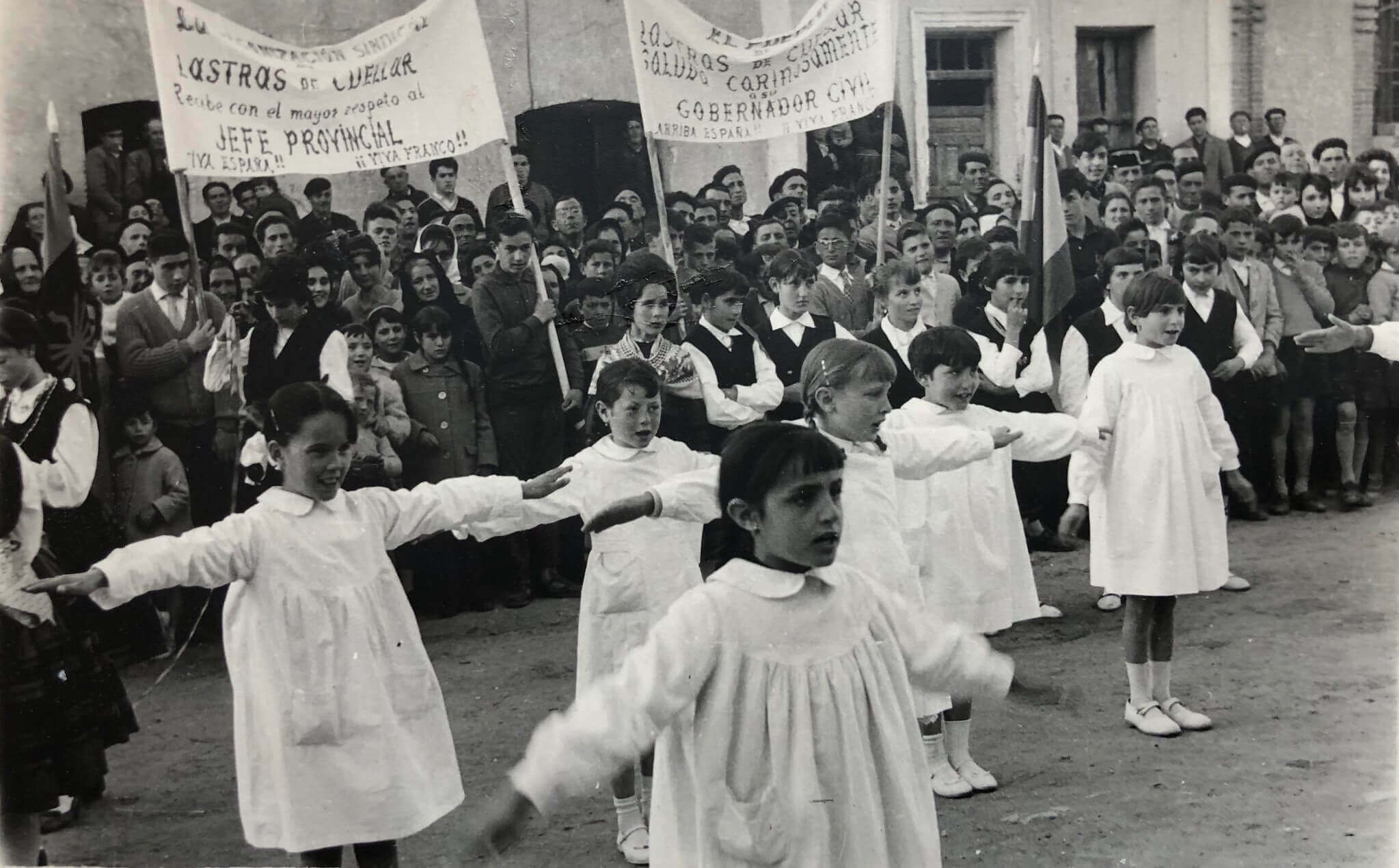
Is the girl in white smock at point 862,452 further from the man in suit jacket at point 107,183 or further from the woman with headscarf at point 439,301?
the man in suit jacket at point 107,183

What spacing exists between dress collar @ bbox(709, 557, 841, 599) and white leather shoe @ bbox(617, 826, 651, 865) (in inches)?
54.1

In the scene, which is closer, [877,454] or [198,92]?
[877,454]

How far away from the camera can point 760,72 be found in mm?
5414

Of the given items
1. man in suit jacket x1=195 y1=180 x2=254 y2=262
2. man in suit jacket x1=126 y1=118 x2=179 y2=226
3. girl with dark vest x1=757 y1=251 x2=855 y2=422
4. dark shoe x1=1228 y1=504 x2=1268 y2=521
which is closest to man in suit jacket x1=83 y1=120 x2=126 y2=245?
man in suit jacket x1=126 y1=118 x2=179 y2=226

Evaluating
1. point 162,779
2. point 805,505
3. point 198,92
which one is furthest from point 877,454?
point 198,92

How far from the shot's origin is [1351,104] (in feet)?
16.1

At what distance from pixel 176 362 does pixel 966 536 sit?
123 inches

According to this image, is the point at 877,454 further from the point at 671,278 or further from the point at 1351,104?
the point at 1351,104

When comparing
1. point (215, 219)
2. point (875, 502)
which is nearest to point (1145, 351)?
point (875, 502)

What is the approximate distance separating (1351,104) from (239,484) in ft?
14.6

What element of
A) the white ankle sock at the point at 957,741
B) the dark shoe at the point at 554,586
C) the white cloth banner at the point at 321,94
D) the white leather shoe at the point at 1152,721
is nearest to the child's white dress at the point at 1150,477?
the white leather shoe at the point at 1152,721

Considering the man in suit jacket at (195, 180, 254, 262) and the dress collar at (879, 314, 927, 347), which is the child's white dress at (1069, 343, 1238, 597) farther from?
the man in suit jacket at (195, 180, 254, 262)

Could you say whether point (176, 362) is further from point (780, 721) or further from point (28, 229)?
point (780, 721)

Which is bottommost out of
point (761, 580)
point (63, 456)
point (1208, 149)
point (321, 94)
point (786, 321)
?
point (761, 580)
